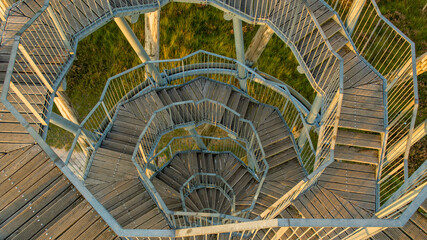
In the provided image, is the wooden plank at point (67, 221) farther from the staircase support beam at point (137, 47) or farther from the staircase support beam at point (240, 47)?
the staircase support beam at point (240, 47)

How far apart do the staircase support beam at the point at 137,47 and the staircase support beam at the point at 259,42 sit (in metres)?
3.89

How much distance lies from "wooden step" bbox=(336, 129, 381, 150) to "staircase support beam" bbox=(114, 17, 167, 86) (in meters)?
6.86

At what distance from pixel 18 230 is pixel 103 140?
460 centimetres

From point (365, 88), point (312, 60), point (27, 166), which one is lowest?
point (27, 166)

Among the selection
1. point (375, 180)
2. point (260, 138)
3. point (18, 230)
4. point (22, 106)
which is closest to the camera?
point (18, 230)

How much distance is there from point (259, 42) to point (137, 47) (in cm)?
493

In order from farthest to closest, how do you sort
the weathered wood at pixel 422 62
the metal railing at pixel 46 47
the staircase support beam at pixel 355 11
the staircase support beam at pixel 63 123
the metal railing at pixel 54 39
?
the weathered wood at pixel 422 62 < the staircase support beam at pixel 63 123 < the staircase support beam at pixel 355 11 < the metal railing at pixel 54 39 < the metal railing at pixel 46 47

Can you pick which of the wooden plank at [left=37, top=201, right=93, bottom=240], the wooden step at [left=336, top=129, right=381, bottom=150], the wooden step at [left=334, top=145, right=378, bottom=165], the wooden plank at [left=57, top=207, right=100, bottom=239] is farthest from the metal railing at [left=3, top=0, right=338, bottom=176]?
the wooden step at [left=334, top=145, right=378, bottom=165]

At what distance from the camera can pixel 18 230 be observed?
203 inches

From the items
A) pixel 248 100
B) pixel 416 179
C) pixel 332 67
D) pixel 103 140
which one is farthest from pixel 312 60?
pixel 103 140

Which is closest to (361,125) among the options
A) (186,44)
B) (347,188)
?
(347,188)

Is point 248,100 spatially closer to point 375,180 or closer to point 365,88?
point 365,88

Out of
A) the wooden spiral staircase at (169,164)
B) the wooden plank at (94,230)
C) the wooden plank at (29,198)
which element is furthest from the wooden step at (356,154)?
the wooden plank at (29,198)

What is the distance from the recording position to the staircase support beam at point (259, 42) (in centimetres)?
1227
